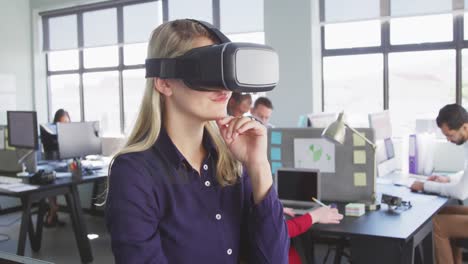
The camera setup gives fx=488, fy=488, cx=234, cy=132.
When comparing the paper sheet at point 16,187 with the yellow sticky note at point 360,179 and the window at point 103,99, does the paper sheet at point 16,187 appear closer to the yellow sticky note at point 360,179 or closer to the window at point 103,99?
the yellow sticky note at point 360,179

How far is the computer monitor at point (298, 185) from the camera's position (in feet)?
8.12

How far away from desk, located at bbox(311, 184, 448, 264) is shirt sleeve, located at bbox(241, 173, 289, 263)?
3.71 feet

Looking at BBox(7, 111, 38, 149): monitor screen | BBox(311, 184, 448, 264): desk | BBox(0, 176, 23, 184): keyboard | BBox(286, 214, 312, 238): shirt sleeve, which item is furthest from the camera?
BBox(7, 111, 38, 149): monitor screen

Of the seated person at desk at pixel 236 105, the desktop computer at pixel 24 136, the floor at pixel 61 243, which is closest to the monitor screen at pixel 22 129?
the desktop computer at pixel 24 136

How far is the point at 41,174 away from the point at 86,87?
322 centimetres

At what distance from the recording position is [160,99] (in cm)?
96

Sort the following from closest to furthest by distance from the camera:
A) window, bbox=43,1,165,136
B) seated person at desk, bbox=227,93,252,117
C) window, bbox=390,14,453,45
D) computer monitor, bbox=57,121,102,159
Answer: seated person at desk, bbox=227,93,252,117 < computer monitor, bbox=57,121,102,159 < window, bbox=390,14,453,45 < window, bbox=43,1,165,136

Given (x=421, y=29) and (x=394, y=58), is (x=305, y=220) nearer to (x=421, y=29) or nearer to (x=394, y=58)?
(x=394, y=58)

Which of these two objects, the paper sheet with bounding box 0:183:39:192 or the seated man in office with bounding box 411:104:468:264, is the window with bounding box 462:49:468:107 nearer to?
the seated man in office with bounding box 411:104:468:264

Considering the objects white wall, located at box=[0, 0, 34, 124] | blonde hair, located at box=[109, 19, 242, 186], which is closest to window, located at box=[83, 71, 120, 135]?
white wall, located at box=[0, 0, 34, 124]

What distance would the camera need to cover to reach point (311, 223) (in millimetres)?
2148

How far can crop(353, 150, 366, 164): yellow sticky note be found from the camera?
8.54 feet

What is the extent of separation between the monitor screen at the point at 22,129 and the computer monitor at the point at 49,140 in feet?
2.18

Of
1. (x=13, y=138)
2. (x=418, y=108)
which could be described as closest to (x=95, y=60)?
(x=13, y=138)
